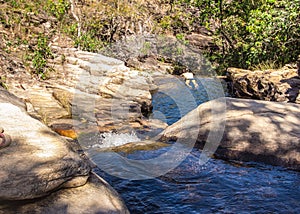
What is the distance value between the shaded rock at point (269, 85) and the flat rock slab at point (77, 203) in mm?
7756

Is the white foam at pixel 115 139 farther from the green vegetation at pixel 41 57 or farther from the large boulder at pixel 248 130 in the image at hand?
the green vegetation at pixel 41 57

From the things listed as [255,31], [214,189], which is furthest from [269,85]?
[214,189]

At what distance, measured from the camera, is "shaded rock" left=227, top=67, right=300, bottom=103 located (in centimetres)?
1004

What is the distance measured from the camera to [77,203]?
3.02 m

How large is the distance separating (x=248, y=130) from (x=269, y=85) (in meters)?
6.15

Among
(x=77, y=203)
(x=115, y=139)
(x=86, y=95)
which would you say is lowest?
(x=115, y=139)

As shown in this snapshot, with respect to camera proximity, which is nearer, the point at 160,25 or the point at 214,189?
the point at 214,189

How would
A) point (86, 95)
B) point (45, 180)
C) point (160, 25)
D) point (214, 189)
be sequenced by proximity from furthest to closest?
1. point (160, 25)
2. point (86, 95)
3. point (214, 189)
4. point (45, 180)

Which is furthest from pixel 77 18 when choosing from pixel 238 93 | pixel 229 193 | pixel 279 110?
pixel 229 193

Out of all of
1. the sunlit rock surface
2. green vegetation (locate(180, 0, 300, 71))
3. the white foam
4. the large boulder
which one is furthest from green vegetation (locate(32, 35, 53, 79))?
green vegetation (locate(180, 0, 300, 71))

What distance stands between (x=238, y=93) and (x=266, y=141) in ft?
24.6

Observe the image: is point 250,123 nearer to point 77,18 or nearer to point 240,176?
point 240,176

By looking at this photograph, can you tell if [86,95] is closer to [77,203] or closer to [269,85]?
[269,85]

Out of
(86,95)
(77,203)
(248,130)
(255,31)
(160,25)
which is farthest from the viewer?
(160,25)
